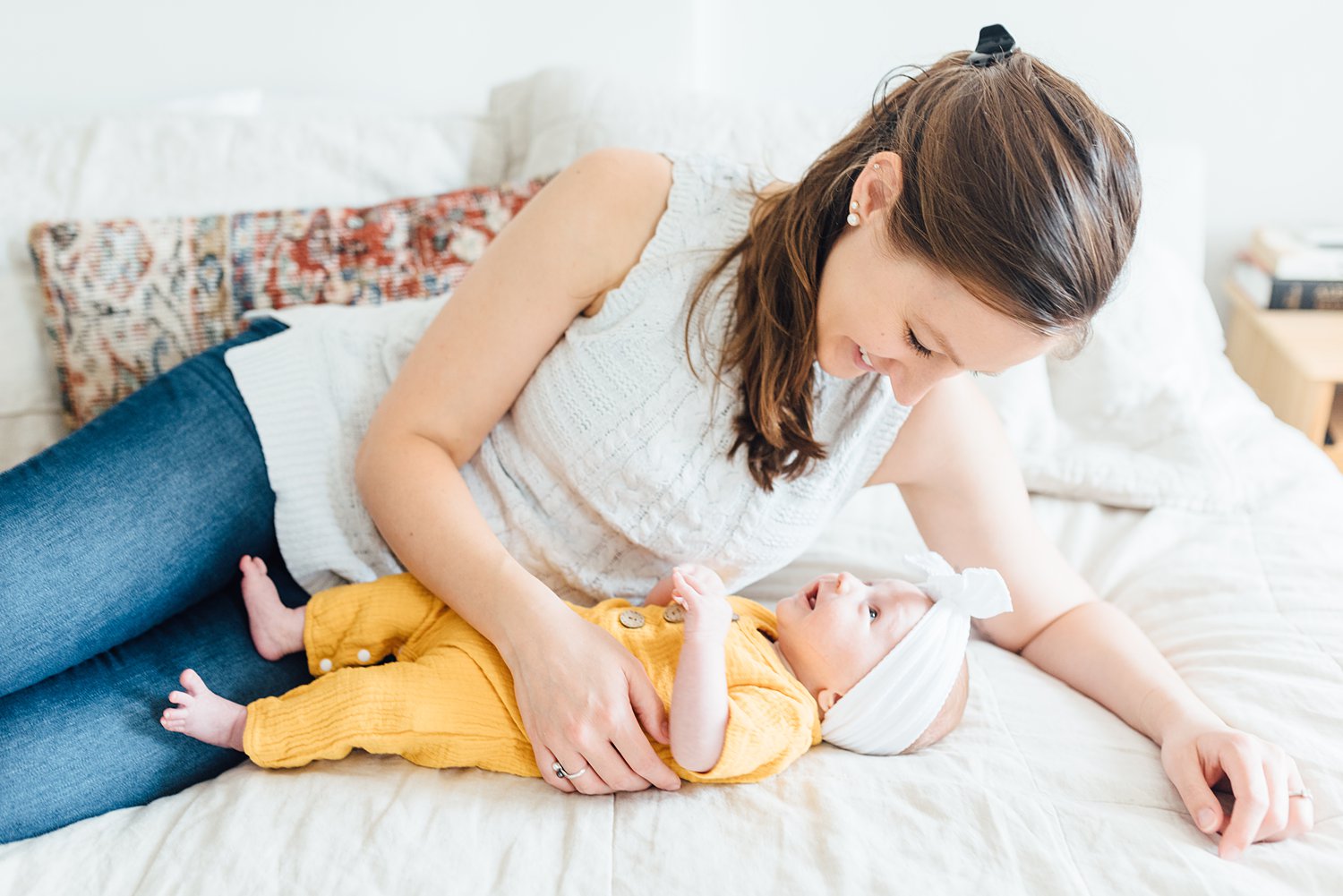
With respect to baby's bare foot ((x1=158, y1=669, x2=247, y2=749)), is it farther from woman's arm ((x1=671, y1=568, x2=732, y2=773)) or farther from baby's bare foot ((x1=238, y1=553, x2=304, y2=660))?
woman's arm ((x1=671, y1=568, x2=732, y2=773))

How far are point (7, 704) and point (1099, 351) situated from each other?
1.60m

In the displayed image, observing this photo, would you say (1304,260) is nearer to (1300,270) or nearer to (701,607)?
(1300,270)

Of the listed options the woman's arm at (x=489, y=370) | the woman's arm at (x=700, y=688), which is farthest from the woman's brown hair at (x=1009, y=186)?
the woman's arm at (x=700, y=688)

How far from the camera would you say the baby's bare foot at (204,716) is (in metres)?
1.03

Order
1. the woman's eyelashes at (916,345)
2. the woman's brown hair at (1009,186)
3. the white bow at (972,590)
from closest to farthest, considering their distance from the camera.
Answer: the woman's brown hair at (1009,186) < the woman's eyelashes at (916,345) < the white bow at (972,590)

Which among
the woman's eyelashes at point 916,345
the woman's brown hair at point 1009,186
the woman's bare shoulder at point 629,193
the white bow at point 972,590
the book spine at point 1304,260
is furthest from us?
the book spine at point 1304,260

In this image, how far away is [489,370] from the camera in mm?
1156

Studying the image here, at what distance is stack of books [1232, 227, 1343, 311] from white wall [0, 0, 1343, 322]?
18 cm

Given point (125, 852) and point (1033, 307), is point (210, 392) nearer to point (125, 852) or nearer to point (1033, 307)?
point (125, 852)

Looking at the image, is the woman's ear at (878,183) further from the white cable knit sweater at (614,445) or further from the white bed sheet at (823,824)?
the white bed sheet at (823,824)

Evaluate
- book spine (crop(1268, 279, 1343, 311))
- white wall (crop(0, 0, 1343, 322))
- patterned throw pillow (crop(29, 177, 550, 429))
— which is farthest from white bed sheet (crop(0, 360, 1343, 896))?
white wall (crop(0, 0, 1343, 322))

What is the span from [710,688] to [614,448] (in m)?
0.32

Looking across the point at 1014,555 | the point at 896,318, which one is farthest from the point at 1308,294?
the point at 896,318

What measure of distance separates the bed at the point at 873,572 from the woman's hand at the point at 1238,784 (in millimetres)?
19
